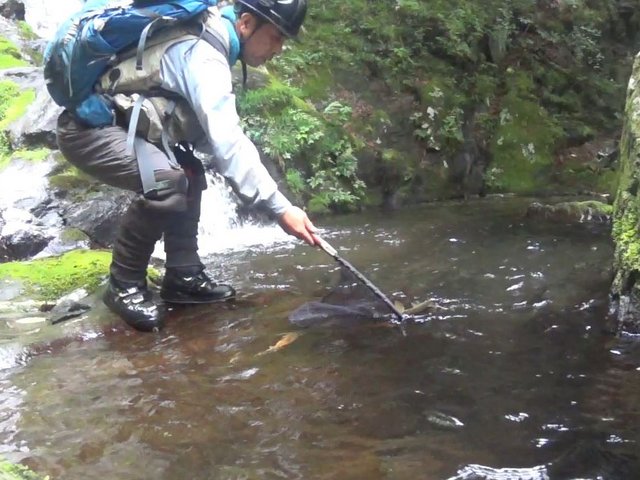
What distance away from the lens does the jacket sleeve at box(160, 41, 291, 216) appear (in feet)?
12.8

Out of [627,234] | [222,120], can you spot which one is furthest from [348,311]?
[627,234]

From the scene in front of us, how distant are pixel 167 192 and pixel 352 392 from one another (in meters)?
1.82

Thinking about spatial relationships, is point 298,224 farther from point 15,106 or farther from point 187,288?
point 15,106

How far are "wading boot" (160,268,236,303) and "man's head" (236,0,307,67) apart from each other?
1.68 meters

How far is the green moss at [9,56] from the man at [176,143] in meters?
8.08

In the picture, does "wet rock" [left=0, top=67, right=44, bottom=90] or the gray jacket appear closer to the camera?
the gray jacket

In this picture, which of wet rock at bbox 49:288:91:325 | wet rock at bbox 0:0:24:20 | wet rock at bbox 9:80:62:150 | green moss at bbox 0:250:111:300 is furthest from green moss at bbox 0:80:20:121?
wet rock at bbox 0:0:24:20

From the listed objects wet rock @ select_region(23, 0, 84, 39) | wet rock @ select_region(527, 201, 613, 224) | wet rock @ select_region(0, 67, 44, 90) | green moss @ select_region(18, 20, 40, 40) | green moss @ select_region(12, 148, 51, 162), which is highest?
wet rock @ select_region(23, 0, 84, 39)

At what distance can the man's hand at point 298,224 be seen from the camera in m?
3.86

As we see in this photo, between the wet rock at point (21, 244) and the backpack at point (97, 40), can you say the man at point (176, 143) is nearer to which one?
the backpack at point (97, 40)

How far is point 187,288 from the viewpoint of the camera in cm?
514

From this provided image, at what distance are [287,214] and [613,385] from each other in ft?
6.42

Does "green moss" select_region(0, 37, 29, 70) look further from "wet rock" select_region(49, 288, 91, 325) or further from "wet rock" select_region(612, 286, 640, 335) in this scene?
"wet rock" select_region(612, 286, 640, 335)

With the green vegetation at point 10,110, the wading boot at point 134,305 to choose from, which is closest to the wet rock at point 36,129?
the green vegetation at point 10,110
